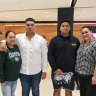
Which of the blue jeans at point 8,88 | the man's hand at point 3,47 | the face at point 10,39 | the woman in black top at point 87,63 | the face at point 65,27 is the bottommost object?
the blue jeans at point 8,88

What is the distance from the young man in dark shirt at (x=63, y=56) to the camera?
2.45 m

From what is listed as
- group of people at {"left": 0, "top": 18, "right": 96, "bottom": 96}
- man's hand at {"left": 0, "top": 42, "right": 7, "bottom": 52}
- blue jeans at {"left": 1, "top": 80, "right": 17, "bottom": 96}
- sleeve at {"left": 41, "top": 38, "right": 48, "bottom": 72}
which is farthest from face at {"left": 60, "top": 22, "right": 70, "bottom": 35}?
blue jeans at {"left": 1, "top": 80, "right": 17, "bottom": 96}

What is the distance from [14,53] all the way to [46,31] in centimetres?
1304

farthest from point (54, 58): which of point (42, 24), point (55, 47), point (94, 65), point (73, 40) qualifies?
point (42, 24)

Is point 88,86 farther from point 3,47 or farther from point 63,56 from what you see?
point 3,47

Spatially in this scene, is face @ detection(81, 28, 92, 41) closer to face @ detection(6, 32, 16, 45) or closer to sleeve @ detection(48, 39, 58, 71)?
sleeve @ detection(48, 39, 58, 71)

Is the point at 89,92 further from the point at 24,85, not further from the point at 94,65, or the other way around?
the point at 24,85

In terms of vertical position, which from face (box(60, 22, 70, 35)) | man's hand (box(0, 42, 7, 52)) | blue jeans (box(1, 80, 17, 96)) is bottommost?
blue jeans (box(1, 80, 17, 96))

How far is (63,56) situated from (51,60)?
196mm

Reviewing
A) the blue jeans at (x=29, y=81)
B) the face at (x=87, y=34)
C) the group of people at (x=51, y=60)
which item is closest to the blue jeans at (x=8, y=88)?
the group of people at (x=51, y=60)

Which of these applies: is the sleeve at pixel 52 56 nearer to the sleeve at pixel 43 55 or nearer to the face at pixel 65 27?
the sleeve at pixel 43 55

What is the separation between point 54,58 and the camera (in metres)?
2.53

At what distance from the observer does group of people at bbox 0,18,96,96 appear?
7.57 ft

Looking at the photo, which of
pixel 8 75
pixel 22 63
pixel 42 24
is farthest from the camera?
pixel 42 24
